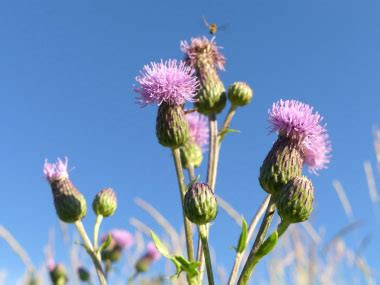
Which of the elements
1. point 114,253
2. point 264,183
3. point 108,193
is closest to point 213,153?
point 264,183

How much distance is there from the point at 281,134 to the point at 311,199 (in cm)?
50

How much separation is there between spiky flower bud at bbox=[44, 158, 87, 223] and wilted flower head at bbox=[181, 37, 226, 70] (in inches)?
51.2

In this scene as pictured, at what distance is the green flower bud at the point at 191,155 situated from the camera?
348 centimetres

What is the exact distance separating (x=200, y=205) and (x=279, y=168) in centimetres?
50

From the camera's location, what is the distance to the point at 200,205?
7.44 ft

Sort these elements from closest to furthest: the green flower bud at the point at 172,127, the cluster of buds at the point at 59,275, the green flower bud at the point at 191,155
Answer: the green flower bud at the point at 172,127 < the green flower bud at the point at 191,155 < the cluster of buds at the point at 59,275

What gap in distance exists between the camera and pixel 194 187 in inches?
92.2

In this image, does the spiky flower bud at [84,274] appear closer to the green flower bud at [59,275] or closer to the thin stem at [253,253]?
the green flower bud at [59,275]

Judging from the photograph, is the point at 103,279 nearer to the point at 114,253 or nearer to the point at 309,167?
the point at 309,167

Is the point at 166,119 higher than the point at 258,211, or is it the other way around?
the point at 166,119

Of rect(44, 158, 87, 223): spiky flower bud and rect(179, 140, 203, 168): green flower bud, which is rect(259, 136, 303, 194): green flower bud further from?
rect(44, 158, 87, 223): spiky flower bud

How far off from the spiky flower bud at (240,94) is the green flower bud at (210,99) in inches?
7.2

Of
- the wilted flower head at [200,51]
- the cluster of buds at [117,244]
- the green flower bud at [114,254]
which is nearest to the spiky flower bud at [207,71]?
the wilted flower head at [200,51]

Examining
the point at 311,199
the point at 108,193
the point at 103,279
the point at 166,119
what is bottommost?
the point at 103,279
